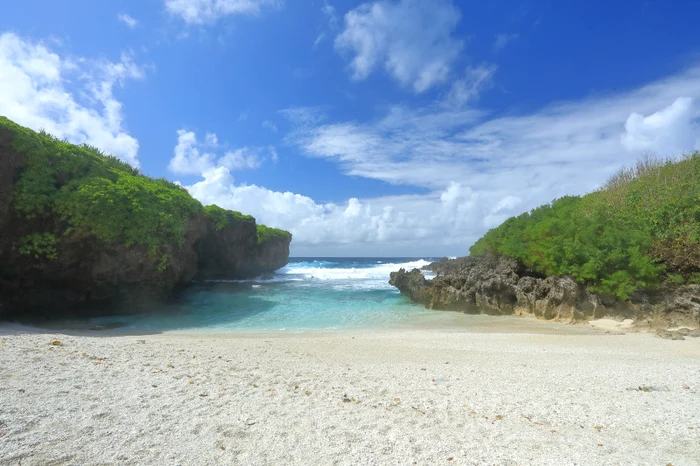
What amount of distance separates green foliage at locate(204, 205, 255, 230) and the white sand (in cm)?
2276

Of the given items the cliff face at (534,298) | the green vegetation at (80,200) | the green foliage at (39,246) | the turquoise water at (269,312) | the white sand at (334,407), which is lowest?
the turquoise water at (269,312)

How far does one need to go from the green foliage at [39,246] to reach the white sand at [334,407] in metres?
8.00

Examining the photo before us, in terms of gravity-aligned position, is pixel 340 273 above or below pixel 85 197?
below

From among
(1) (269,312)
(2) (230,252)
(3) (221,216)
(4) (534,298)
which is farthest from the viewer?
(2) (230,252)

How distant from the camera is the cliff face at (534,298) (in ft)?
51.7

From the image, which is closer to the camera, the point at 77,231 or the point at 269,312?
the point at 77,231

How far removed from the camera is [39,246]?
15.6m

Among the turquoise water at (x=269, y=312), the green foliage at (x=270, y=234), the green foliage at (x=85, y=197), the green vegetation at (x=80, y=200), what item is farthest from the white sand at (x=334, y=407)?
the green foliage at (x=270, y=234)

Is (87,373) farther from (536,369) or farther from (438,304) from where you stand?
(438,304)

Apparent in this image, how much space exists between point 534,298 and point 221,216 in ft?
87.2

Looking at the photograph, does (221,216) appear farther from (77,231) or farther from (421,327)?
(421,327)

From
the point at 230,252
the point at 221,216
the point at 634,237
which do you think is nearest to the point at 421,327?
the point at 634,237

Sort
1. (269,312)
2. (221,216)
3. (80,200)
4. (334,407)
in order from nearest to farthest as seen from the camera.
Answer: (334,407), (80,200), (269,312), (221,216)

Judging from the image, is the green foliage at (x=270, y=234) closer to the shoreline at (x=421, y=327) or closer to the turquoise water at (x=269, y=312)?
the turquoise water at (x=269, y=312)
